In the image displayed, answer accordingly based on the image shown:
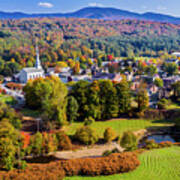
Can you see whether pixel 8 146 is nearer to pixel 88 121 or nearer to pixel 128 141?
pixel 128 141

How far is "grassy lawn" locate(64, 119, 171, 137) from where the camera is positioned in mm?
28984

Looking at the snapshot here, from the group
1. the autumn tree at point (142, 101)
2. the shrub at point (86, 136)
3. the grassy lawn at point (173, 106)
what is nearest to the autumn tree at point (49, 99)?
the shrub at point (86, 136)

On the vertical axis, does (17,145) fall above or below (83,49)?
below

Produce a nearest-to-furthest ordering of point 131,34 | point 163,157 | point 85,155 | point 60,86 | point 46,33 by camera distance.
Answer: point 163,157 < point 85,155 < point 60,86 < point 46,33 < point 131,34

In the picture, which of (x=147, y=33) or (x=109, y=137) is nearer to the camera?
(x=109, y=137)

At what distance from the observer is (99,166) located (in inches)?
698

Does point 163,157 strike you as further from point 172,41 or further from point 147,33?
point 147,33

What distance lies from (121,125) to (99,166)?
1301 centimetres

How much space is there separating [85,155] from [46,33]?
9805 centimetres

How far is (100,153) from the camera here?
23.9 meters

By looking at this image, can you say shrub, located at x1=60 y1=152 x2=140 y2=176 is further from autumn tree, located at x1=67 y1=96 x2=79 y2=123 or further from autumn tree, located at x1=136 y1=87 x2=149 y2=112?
autumn tree, located at x1=136 y1=87 x2=149 y2=112

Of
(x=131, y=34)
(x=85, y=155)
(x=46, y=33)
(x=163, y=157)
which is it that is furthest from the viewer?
(x=131, y=34)

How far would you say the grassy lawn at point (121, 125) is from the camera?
28984mm

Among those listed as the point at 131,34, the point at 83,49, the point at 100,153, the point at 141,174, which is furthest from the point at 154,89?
the point at 131,34
